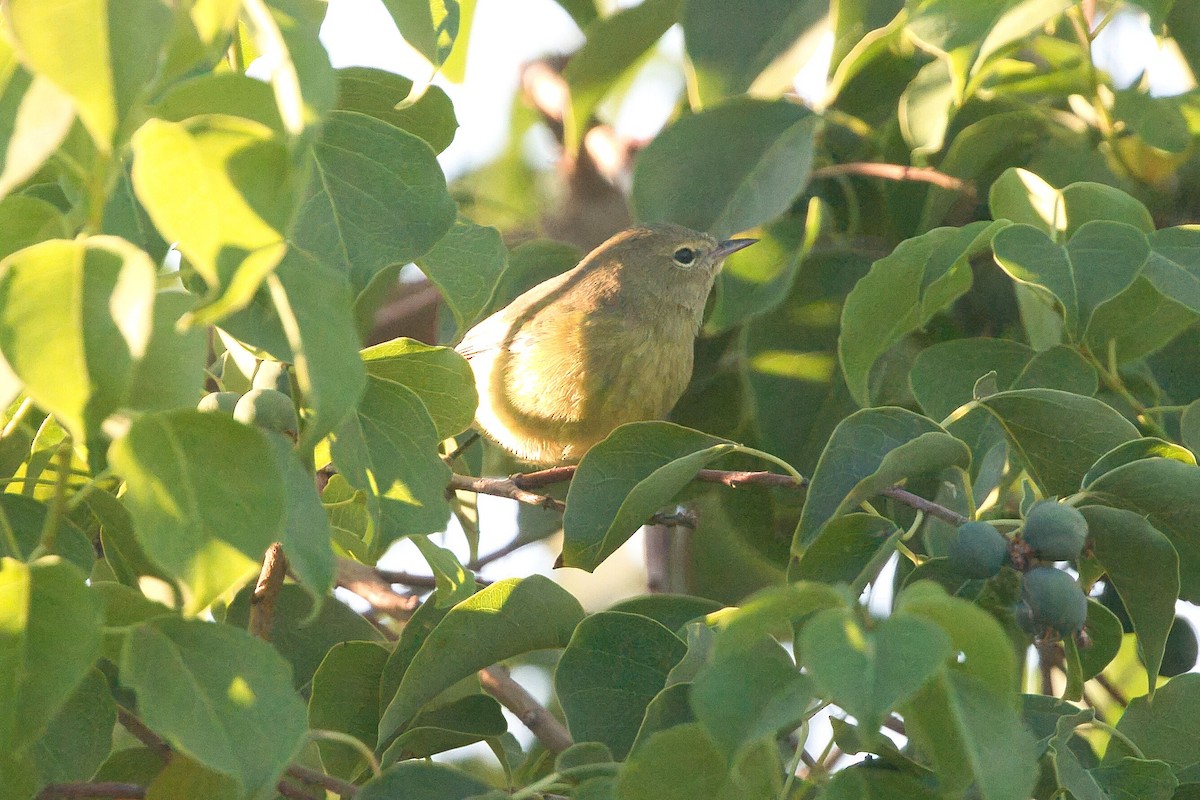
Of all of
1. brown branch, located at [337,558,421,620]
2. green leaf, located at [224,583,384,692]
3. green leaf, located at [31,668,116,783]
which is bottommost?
brown branch, located at [337,558,421,620]

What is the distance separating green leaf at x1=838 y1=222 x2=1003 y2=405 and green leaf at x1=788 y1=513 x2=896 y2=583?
0.43 m

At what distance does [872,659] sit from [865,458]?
821 millimetres

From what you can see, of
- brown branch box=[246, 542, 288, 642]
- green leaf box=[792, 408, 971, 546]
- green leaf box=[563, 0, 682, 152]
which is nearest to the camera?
green leaf box=[792, 408, 971, 546]

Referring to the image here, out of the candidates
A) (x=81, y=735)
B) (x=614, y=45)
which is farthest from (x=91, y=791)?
(x=614, y=45)

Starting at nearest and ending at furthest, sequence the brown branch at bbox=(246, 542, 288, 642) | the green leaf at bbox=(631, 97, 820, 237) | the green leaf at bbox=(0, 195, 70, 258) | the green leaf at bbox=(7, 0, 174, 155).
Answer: the green leaf at bbox=(7, 0, 174, 155), the green leaf at bbox=(0, 195, 70, 258), the brown branch at bbox=(246, 542, 288, 642), the green leaf at bbox=(631, 97, 820, 237)

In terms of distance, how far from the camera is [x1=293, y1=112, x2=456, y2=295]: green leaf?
6.40 ft

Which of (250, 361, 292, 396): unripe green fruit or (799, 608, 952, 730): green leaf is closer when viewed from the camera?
(799, 608, 952, 730): green leaf

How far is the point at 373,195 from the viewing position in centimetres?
197

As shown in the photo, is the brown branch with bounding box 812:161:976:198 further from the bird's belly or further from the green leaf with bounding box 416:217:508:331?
the green leaf with bounding box 416:217:508:331

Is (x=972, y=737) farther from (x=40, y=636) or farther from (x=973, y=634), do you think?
(x=40, y=636)

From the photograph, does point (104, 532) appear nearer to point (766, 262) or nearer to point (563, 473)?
point (563, 473)

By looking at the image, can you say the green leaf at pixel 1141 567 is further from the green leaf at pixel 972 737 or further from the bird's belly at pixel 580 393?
the bird's belly at pixel 580 393

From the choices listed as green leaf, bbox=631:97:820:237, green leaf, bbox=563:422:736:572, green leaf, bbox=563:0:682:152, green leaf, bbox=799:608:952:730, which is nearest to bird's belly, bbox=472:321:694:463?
green leaf, bbox=631:97:820:237

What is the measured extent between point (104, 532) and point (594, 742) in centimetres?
91
